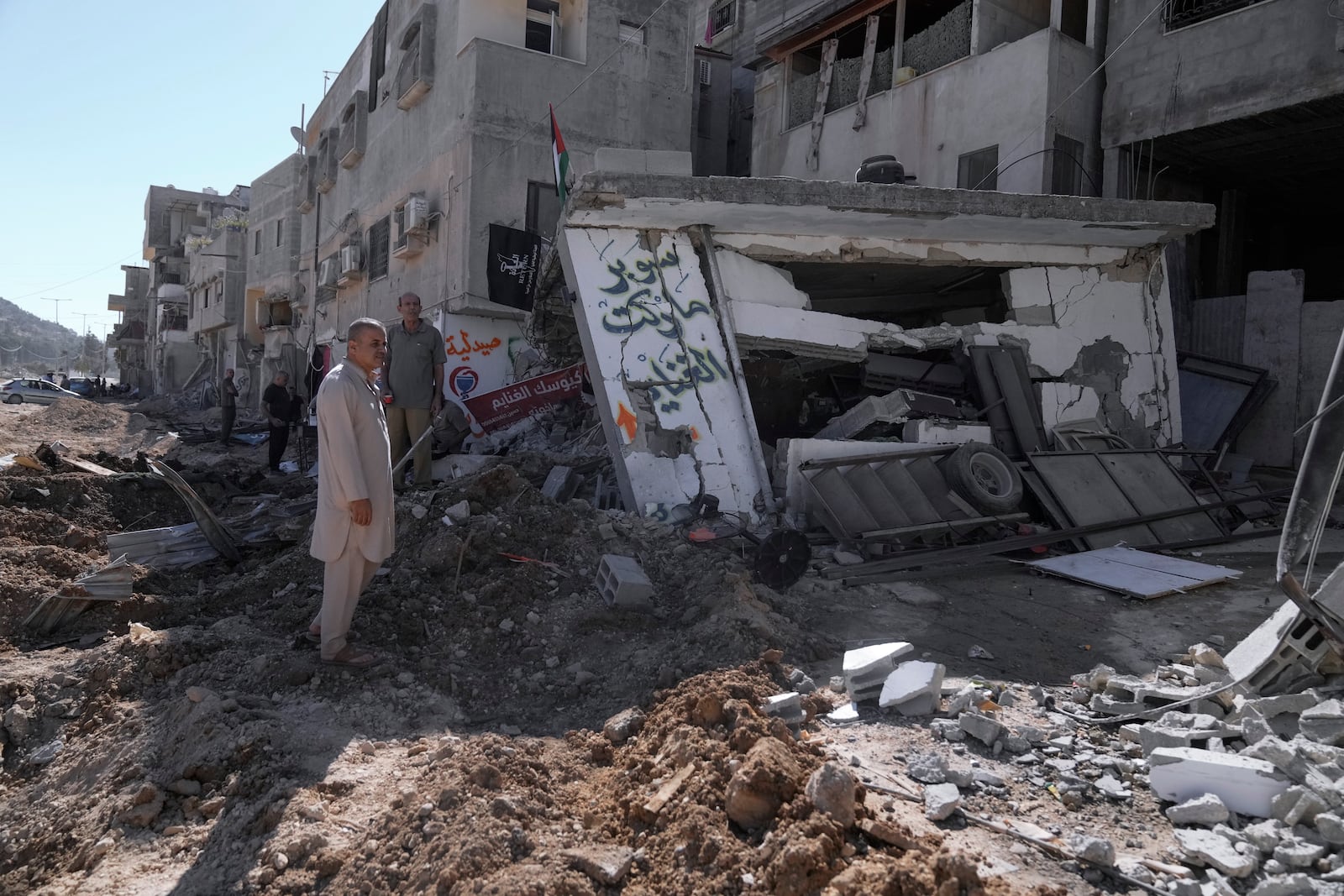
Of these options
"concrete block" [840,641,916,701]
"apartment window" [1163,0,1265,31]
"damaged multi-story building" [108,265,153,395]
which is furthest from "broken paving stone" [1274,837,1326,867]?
"damaged multi-story building" [108,265,153,395]

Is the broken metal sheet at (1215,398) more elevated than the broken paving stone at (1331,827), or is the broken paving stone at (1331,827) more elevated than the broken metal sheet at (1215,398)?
the broken metal sheet at (1215,398)

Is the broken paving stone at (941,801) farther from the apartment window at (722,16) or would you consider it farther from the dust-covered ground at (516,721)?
the apartment window at (722,16)

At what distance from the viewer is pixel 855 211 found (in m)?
7.55

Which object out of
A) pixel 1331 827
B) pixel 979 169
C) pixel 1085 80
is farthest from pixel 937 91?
pixel 1331 827

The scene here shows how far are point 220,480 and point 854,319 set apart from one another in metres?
6.93

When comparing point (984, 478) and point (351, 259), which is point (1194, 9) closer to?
point (984, 478)

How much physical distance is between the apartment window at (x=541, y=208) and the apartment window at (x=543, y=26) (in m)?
2.91

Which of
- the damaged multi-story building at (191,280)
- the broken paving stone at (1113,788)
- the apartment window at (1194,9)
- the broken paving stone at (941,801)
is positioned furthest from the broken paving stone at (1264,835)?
the damaged multi-story building at (191,280)

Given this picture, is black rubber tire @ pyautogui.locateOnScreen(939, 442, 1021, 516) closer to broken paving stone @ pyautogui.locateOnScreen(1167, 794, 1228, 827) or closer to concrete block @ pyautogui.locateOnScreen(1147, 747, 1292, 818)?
concrete block @ pyautogui.locateOnScreen(1147, 747, 1292, 818)

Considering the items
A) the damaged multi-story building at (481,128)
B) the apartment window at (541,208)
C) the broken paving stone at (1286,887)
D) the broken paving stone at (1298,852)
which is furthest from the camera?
the apartment window at (541,208)

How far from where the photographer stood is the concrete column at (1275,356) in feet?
36.0

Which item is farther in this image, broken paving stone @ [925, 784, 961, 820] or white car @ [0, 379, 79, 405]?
white car @ [0, 379, 79, 405]

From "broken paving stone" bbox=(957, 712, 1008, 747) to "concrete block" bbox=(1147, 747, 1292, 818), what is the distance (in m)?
0.51

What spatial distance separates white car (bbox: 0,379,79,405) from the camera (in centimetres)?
3219
